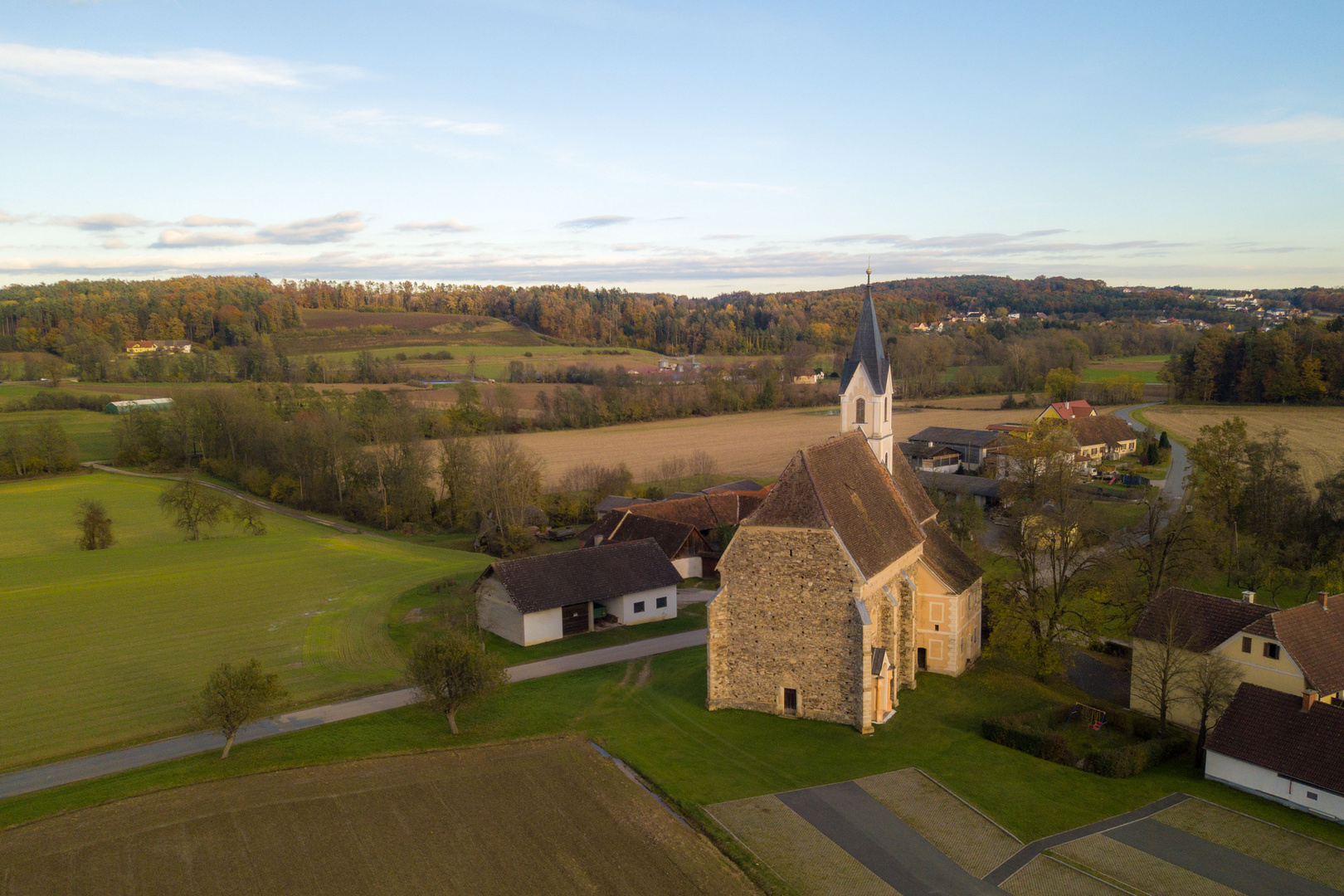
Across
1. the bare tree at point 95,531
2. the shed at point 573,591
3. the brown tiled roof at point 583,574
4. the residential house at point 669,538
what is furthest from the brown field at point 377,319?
the brown tiled roof at point 583,574

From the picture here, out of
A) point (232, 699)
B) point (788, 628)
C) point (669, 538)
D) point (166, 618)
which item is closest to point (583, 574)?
point (669, 538)

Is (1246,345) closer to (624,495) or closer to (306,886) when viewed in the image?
(624,495)

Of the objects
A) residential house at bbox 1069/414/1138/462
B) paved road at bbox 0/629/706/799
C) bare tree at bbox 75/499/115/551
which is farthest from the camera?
residential house at bbox 1069/414/1138/462

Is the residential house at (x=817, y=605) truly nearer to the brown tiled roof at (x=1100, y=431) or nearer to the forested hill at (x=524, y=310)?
the brown tiled roof at (x=1100, y=431)

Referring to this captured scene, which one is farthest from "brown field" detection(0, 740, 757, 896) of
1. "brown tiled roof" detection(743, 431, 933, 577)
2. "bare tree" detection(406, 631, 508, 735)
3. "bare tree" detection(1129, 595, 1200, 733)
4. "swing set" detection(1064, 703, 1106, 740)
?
"bare tree" detection(1129, 595, 1200, 733)

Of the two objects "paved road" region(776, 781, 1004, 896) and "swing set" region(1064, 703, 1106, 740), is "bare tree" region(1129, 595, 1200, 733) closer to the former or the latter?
"swing set" region(1064, 703, 1106, 740)

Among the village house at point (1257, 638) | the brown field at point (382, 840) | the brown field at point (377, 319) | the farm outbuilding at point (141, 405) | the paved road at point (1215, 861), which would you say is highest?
the brown field at point (377, 319)

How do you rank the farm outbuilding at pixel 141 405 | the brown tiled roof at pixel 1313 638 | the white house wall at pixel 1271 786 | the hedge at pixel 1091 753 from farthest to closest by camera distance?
the farm outbuilding at pixel 141 405 < the brown tiled roof at pixel 1313 638 < the hedge at pixel 1091 753 < the white house wall at pixel 1271 786

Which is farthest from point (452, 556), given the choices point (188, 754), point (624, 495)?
point (188, 754)
